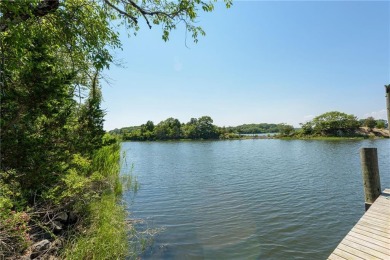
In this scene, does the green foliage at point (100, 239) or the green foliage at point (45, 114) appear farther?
the green foliage at point (100, 239)

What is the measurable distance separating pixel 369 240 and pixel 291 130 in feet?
250

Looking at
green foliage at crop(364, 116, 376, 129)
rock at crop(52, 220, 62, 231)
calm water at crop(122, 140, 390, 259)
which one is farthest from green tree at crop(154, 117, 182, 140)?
rock at crop(52, 220, 62, 231)

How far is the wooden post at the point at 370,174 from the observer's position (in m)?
7.40

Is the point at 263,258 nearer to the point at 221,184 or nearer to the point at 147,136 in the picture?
the point at 221,184

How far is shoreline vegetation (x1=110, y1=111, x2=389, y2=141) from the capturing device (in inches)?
2393

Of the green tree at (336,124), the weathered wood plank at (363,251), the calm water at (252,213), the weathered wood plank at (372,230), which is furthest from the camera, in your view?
the green tree at (336,124)

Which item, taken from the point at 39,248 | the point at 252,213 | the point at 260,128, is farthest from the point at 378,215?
the point at 260,128

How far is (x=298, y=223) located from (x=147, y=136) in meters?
93.3

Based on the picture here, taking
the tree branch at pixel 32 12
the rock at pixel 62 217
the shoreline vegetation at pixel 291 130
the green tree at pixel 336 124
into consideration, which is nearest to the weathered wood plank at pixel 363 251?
the rock at pixel 62 217

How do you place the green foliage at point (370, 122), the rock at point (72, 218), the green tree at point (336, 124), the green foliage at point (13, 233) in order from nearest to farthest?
the green foliage at point (13, 233), the rock at point (72, 218), the green foliage at point (370, 122), the green tree at point (336, 124)

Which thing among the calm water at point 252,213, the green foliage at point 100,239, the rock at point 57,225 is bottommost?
the calm water at point 252,213

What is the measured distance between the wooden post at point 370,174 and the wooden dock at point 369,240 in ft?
3.29

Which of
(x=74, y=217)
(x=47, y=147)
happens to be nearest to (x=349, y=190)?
(x=74, y=217)

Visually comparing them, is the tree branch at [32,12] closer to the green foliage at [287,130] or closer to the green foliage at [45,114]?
the green foliage at [45,114]
